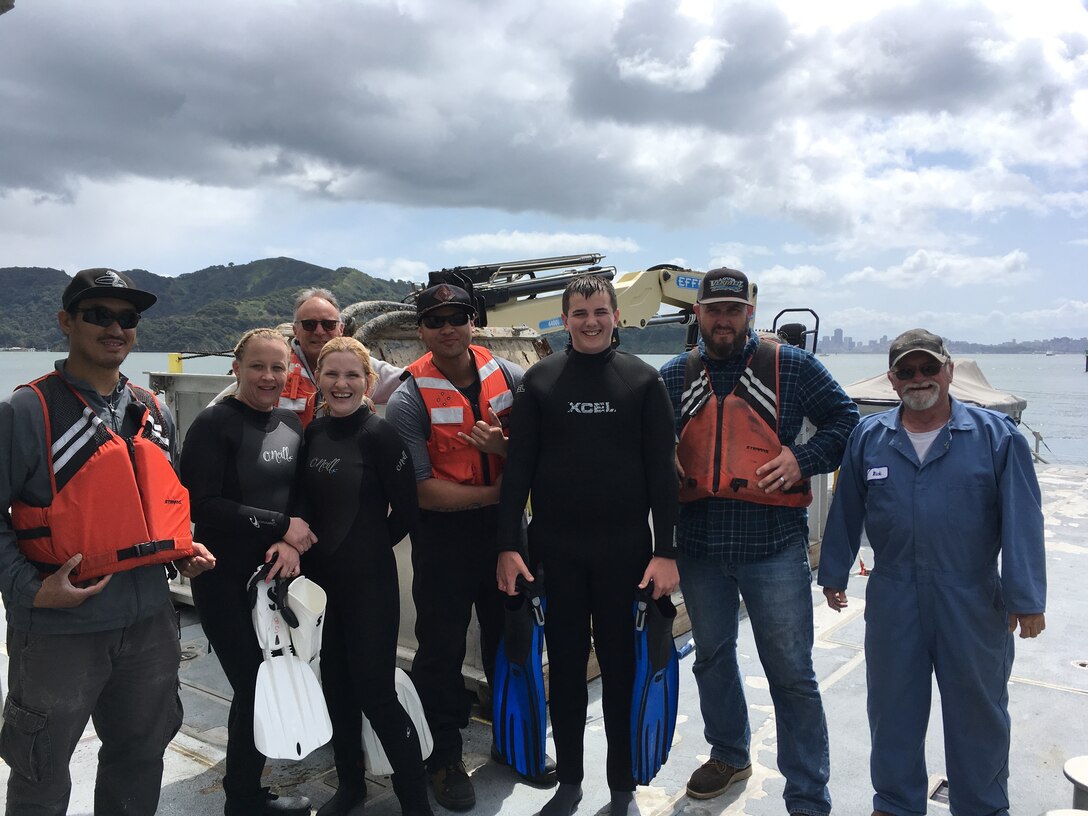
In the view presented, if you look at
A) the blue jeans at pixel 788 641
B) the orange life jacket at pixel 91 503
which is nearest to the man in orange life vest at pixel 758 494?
the blue jeans at pixel 788 641

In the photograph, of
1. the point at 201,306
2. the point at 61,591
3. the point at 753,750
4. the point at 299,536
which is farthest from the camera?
the point at 201,306

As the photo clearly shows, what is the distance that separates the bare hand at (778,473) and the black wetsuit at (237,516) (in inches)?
66.1

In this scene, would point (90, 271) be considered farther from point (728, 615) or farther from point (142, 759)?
point (728, 615)

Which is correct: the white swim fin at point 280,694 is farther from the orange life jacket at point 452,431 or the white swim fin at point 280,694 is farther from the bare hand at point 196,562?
the orange life jacket at point 452,431

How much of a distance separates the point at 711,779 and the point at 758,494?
46.6 inches

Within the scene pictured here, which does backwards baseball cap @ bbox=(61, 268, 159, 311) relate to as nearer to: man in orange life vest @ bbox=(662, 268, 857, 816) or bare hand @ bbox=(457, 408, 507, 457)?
bare hand @ bbox=(457, 408, 507, 457)

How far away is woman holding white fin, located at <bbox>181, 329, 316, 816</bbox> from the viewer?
8.30ft

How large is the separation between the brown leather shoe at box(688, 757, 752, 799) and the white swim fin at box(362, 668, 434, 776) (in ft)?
3.52

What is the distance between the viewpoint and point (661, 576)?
8.64ft

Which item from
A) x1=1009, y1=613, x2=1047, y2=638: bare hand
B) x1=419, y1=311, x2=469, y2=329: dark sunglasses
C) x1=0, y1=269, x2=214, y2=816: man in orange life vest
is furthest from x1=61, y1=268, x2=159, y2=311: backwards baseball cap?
x1=1009, y1=613, x2=1047, y2=638: bare hand

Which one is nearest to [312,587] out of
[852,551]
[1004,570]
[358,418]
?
[358,418]

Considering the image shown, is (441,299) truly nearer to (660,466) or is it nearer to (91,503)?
(660,466)

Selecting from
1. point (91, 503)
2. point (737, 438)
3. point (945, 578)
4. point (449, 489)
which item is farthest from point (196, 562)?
point (945, 578)

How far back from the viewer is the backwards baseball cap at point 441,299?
2.88 m
